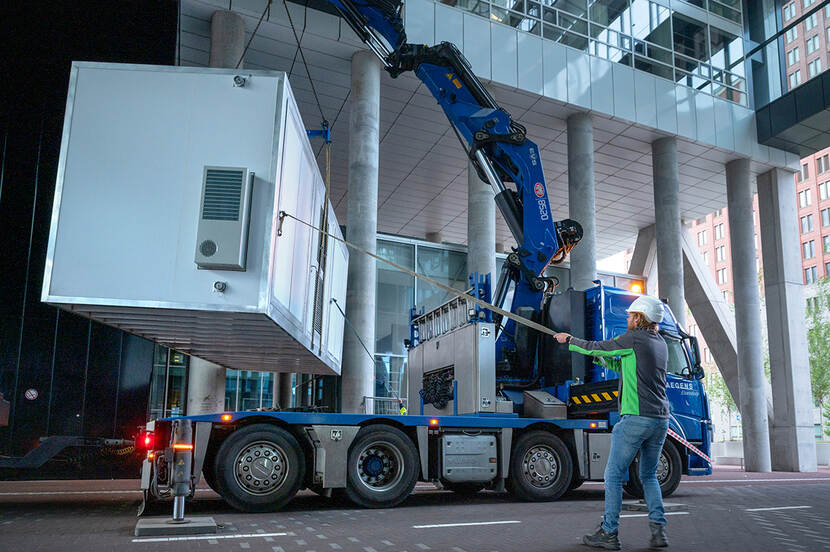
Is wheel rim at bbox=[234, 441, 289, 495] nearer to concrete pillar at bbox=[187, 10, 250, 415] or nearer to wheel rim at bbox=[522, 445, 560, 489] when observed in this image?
wheel rim at bbox=[522, 445, 560, 489]

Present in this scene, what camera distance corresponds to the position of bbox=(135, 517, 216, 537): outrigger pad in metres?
6.59

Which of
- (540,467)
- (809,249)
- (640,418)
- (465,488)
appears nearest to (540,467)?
(540,467)

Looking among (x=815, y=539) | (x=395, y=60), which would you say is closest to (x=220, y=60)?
(x=395, y=60)

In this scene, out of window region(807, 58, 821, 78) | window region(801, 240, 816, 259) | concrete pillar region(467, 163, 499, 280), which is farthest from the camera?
window region(801, 240, 816, 259)

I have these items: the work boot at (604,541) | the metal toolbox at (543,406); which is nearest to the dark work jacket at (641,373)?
the work boot at (604,541)

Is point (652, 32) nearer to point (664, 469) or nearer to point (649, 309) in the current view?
point (664, 469)

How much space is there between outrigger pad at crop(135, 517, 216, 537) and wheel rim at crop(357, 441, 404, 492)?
2.65 metres

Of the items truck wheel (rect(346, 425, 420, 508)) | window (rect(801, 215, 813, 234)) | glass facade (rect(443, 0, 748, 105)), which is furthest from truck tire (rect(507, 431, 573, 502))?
window (rect(801, 215, 813, 234))

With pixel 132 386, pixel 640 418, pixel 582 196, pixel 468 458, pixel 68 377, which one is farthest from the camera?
pixel 582 196

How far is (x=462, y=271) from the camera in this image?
85.1ft

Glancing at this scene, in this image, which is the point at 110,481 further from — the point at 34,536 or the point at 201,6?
the point at 201,6

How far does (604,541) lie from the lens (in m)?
5.84

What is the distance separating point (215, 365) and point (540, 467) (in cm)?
950

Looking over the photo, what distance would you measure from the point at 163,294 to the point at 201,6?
1318cm
